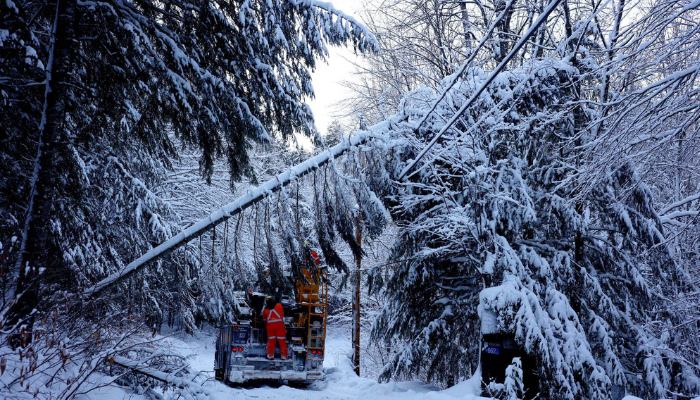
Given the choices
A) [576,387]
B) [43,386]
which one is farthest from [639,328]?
[43,386]

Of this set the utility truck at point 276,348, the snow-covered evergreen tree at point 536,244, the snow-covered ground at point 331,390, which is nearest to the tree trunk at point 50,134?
the snow-covered ground at point 331,390

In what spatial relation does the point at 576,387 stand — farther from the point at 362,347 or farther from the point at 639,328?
the point at 362,347

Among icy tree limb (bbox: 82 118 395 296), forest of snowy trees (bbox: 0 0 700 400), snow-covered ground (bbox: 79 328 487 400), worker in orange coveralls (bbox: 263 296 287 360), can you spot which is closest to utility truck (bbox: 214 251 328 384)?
worker in orange coveralls (bbox: 263 296 287 360)

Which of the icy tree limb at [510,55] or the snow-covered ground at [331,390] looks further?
the snow-covered ground at [331,390]

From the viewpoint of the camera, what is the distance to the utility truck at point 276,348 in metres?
10.5

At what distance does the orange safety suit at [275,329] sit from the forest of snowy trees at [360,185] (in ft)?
7.07

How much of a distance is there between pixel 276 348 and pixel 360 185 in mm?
6434

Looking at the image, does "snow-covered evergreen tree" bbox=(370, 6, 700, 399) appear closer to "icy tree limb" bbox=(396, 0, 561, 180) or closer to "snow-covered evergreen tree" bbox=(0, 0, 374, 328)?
"snow-covered evergreen tree" bbox=(0, 0, 374, 328)

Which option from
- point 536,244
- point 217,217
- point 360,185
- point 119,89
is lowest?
point 217,217

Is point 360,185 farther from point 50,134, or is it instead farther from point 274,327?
point 274,327

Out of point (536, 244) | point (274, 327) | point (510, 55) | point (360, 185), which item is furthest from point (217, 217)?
point (274, 327)

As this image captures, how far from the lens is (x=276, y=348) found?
11203mm

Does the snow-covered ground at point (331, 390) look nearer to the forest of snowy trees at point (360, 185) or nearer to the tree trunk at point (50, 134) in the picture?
the forest of snowy trees at point (360, 185)

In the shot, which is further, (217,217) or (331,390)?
(331,390)
